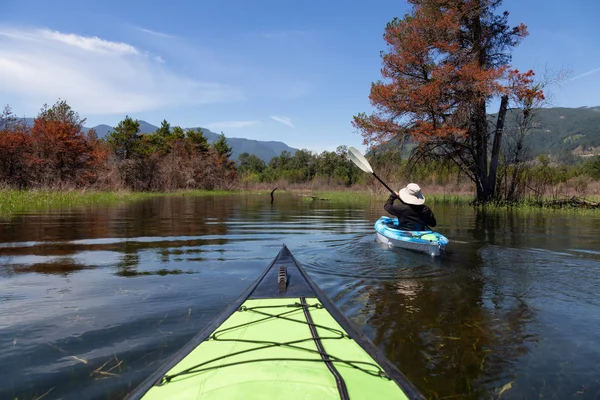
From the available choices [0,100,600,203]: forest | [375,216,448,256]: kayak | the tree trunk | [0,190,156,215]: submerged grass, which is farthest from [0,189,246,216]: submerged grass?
the tree trunk

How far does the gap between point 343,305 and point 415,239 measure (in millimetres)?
3368

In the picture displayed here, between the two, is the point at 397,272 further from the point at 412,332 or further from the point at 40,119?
the point at 40,119

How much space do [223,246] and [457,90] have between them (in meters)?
15.4

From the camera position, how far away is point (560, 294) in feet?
16.8

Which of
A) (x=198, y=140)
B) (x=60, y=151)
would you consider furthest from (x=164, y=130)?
(x=60, y=151)

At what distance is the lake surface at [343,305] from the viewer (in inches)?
117

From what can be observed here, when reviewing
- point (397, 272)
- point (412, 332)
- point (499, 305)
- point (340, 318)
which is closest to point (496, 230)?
point (397, 272)

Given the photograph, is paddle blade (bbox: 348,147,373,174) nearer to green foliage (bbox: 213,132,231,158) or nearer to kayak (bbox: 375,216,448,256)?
kayak (bbox: 375,216,448,256)

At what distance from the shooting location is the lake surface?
2971mm

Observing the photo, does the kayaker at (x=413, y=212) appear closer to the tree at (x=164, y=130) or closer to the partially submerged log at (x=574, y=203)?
the partially submerged log at (x=574, y=203)

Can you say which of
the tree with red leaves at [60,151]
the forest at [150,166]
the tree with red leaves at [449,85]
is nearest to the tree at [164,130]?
the forest at [150,166]

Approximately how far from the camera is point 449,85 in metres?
18.7

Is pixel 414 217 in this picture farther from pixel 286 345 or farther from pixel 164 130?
pixel 164 130

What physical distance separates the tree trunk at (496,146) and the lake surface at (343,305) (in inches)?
468
